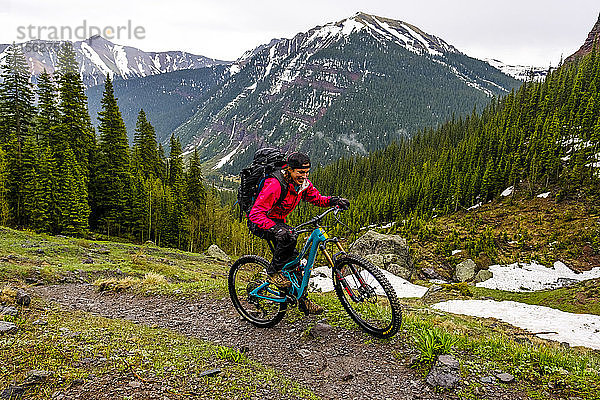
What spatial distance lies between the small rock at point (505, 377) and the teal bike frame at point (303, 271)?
2887 millimetres

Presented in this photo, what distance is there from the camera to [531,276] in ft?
141

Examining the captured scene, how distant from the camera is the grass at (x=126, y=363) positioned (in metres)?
4.54

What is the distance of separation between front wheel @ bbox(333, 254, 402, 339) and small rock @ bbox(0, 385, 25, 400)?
478 centimetres

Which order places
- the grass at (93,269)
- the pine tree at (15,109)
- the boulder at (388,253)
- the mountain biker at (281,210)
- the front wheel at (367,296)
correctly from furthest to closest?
the boulder at (388,253) < the pine tree at (15,109) < the grass at (93,269) < the mountain biker at (281,210) < the front wheel at (367,296)

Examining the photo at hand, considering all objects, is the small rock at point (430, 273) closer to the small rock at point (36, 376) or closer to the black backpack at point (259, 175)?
the black backpack at point (259, 175)

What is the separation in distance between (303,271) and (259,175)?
2.03 meters

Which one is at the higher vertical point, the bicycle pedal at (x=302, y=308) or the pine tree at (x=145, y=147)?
the pine tree at (x=145, y=147)

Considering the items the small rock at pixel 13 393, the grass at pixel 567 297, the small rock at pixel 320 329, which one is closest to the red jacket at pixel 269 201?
the small rock at pixel 320 329

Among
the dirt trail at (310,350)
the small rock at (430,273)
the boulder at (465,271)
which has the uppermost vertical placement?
the dirt trail at (310,350)

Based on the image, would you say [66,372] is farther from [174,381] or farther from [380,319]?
[380,319]

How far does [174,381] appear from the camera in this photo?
475 centimetres

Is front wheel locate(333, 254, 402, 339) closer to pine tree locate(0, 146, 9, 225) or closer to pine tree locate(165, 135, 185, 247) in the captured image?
pine tree locate(0, 146, 9, 225)

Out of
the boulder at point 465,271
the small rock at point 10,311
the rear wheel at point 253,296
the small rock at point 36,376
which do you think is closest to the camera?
the small rock at point 36,376

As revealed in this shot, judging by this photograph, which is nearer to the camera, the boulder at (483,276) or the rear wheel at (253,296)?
the rear wheel at (253,296)
